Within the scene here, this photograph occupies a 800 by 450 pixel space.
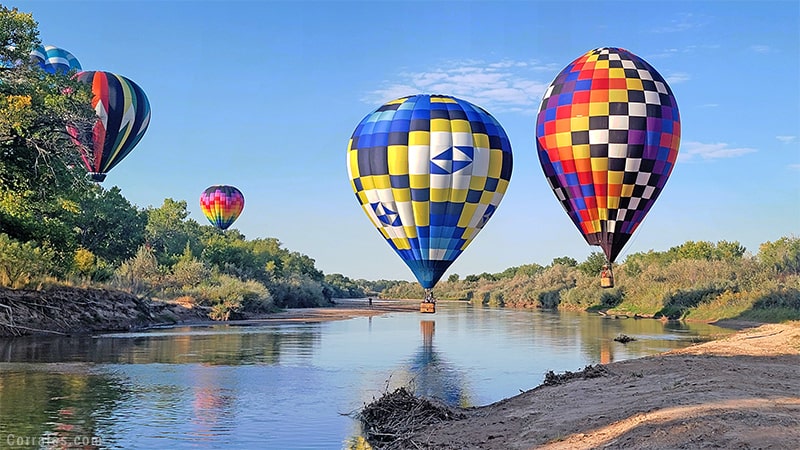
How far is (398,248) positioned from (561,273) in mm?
61314

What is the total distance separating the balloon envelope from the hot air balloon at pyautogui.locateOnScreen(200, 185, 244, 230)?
51.2 meters

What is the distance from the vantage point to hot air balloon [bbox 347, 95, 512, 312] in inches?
1146

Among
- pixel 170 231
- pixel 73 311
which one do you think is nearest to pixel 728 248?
pixel 170 231

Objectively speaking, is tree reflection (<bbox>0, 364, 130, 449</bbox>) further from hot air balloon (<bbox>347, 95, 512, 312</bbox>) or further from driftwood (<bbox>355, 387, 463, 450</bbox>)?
hot air balloon (<bbox>347, 95, 512, 312</bbox>)

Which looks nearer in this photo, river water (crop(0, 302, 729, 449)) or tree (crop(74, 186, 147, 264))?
river water (crop(0, 302, 729, 449))

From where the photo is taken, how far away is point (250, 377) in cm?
2067

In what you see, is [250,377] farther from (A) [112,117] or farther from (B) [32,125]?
(A) [112,117]

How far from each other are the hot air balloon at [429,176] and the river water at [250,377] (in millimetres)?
4061

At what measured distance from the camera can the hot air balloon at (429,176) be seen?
29.1 metres

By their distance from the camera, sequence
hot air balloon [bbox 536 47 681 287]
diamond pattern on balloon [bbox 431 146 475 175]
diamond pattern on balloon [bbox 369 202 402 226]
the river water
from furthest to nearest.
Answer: diamond pattern on balloon [bbox 369 202 402 226] < diamond pattern on balloon [bbox 431 146 475 175] < hot air balloon [bbox 536 47 681 287] < the river water

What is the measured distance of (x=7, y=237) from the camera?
102 ft

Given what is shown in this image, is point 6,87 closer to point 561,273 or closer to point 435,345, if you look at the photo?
point 435,345

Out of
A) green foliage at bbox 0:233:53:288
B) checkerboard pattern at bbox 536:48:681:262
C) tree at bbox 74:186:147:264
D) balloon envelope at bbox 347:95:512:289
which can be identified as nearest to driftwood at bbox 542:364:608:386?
balloon envelope at bbox 347:95:512:289

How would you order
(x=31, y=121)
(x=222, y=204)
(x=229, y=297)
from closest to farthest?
1. (x=31, y=121)
2. (x=229, y=297)
3. (x=222, y=204)
